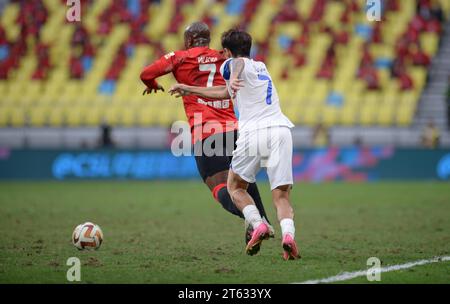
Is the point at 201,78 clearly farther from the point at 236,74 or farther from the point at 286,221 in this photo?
the point at 286,221

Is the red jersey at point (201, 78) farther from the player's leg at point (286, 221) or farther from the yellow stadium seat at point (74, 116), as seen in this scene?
the yellow stadium seat at point (74, 116)

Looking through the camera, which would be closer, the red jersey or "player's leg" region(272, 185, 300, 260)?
"player's leg" region(272, 185, 300, 260)

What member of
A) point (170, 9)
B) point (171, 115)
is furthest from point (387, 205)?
point (170, 9)

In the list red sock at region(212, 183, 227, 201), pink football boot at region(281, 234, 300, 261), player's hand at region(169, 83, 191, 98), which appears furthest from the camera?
red sock at region(212, 183, 227, 201)

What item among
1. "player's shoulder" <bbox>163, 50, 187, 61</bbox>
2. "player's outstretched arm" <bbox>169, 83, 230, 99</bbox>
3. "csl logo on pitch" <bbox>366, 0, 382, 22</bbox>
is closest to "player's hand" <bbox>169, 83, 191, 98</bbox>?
"player's outstretched arm" <bbox>169, 83, 230, 99</bbox>

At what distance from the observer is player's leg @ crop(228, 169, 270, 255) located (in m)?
7.72

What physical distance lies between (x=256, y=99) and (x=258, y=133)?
34cm

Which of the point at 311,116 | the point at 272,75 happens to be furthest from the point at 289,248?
the point at 272,75

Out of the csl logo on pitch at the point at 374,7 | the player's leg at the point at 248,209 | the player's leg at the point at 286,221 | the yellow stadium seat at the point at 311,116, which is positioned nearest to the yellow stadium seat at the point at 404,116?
the yellow stadium seat at the point at 311,116

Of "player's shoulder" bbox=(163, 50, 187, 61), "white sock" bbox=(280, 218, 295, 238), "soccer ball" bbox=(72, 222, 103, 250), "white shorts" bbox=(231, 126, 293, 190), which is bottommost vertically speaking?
"soccer ball" bbox=(72, 222, 103, 250)

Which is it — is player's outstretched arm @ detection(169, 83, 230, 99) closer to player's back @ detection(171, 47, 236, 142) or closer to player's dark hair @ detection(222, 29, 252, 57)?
player's dark hair @ detection(222, 29, 252, 57)

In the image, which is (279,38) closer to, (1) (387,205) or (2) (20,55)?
(2) (20,55)

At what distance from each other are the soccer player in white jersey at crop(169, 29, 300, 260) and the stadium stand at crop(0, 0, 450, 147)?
56.1 ft

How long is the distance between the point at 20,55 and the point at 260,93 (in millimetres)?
21993
